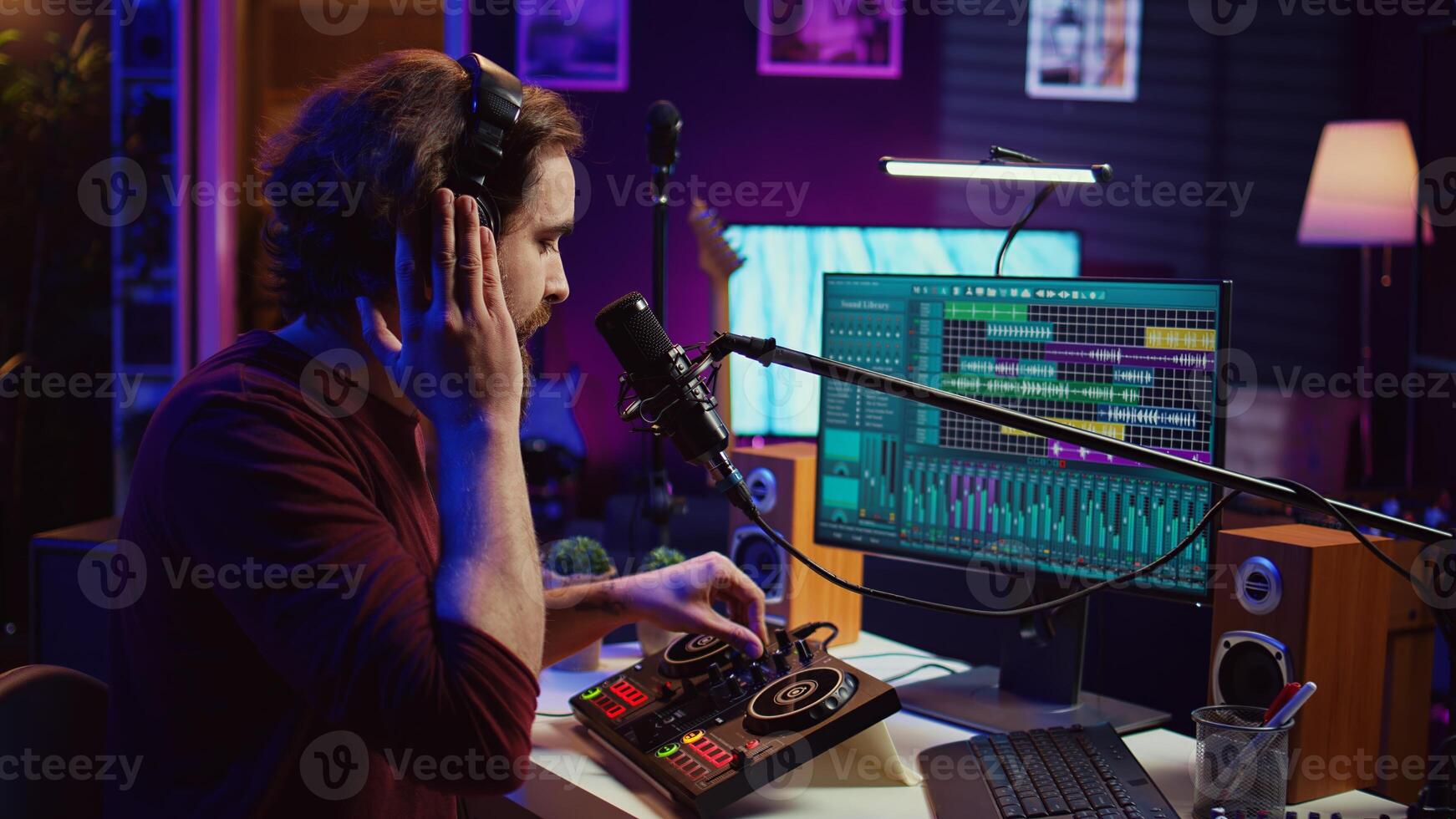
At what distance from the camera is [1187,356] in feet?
4.41

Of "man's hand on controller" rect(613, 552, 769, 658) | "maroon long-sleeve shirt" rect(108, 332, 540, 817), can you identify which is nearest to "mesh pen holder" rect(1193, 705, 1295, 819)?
"man's hand on controller" rect(613, 552, 769, 658)

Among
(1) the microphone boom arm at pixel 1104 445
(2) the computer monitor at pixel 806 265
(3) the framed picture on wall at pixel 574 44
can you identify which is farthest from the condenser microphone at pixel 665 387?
(3) the framed picture on wall at pixel 574 44

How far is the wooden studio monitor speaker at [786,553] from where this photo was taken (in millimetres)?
1727

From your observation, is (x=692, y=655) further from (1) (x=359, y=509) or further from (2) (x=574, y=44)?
(2) (x=574, y=44)

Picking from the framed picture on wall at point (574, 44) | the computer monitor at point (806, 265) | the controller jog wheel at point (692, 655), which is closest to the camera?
the controller jog wheel at point (692, 655)

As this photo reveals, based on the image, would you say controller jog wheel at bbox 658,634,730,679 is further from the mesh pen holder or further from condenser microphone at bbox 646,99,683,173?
condenser microphone at bbox 646,99,683,173

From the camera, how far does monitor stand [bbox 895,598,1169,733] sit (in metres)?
1.42

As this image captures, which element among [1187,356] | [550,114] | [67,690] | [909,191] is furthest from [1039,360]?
[909,191]

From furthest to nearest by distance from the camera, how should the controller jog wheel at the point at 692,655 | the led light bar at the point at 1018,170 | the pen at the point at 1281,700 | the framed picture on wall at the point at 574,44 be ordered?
the framed picture on wall at the point at 574,44 → the led light bar at the point at 1018,170 → the controller jog wheel at the point at 692,655 → the pen at the point at 1281,700

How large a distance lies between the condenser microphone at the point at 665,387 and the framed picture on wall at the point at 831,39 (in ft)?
10.6

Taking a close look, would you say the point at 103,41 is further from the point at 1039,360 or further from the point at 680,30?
the point at 1039,360

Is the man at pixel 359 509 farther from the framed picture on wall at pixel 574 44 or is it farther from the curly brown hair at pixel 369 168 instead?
the framed picture on wall at pixel 574 44

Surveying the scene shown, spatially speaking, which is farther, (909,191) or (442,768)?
(909,191)

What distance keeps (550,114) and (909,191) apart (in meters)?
3.12
